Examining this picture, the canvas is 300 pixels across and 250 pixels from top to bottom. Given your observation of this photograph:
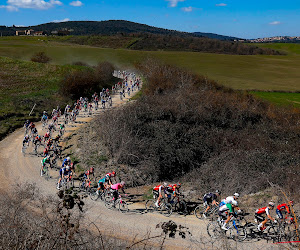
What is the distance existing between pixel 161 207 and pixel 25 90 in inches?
1514

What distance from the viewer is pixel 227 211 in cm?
1298

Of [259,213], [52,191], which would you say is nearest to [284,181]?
[259,213]

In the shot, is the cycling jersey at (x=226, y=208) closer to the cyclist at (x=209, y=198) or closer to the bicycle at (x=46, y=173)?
the cyclist at (x=209, y=198)

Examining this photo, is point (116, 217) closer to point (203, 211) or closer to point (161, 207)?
point (161, 207)

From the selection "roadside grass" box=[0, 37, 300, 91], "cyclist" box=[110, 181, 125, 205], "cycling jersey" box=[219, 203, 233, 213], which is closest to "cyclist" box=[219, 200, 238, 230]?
"cycling jersey" box=[219, 203, 233, 213]

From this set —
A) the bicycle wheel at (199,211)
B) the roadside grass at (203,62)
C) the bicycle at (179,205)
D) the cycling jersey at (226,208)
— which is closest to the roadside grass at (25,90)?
the bicycle at (179,205)

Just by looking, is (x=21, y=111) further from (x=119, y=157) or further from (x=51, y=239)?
(x=51, y=239)

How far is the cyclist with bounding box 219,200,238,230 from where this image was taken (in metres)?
12.7

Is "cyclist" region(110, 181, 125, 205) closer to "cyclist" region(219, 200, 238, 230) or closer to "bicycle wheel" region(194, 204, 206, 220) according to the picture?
"bicycle wheel" region(194, 204, 206, 220)

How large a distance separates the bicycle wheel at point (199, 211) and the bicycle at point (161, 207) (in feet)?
4.31

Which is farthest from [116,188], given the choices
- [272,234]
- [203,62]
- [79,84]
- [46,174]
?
[203,62]

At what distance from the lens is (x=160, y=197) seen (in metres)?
14.8

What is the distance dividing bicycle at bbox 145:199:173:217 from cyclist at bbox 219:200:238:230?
288 cm

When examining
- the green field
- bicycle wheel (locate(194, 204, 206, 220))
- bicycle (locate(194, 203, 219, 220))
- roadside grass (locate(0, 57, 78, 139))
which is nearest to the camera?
bicycle (locate(194, 203, 219, 220))
